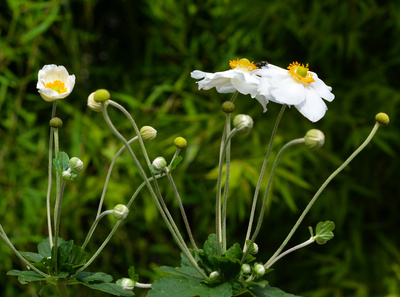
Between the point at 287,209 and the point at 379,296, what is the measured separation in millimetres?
464

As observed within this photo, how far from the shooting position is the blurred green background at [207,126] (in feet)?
6.32

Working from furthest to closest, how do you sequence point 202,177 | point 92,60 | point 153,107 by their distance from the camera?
point 92,60, point 153,107, point 202,177

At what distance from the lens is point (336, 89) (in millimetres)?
2172

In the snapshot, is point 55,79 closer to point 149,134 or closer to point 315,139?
point 149,134

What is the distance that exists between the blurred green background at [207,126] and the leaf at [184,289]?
122 centimetres

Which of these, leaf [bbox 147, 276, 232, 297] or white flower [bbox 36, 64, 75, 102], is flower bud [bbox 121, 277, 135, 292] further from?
white flower [bbox 36, 64, 75, 102]

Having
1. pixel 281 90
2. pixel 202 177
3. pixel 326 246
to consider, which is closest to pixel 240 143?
pixel 202 177

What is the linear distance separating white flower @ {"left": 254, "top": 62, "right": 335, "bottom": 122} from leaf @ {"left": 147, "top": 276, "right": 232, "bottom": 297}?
0.71 ft

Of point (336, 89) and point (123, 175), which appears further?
point (336, 89)

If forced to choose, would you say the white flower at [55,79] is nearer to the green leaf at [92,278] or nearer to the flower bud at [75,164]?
the flower bud at [75,164]

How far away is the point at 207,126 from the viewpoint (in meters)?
2.03

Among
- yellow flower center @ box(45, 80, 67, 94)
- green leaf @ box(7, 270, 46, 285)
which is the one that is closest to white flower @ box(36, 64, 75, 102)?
yellow flower center @ box(45, 80, 67, 94)

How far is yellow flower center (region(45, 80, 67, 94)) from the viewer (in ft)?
2.31

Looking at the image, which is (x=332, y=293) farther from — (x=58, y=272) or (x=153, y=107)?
(x=58, y=272)
